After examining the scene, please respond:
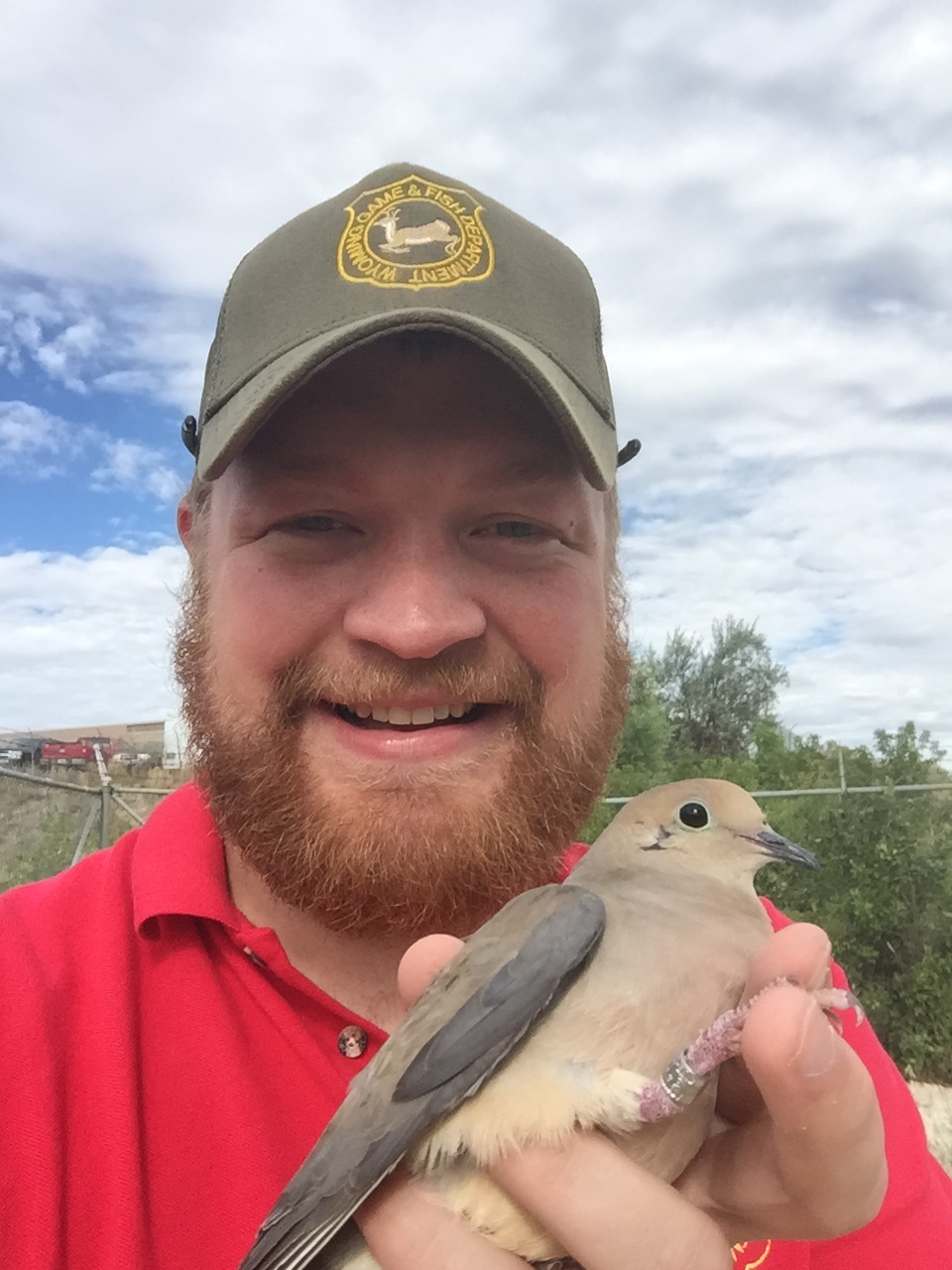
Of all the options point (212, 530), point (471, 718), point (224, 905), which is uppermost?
point (212, 530)

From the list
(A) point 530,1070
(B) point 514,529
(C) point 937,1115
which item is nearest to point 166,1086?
(A) point 530,1070

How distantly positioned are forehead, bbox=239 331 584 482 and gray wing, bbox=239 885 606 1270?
1.17 metres

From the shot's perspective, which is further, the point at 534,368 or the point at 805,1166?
the point at 534,368

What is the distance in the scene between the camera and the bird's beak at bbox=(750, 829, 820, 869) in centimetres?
213

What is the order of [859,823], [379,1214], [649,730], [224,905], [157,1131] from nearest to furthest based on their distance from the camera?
[379,1214]
[157,1131]
[224,905]
[859,823]
[649,730]

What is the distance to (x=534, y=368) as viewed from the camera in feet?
7.17

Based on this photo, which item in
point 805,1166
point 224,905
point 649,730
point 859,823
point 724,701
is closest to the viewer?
point 805,1166

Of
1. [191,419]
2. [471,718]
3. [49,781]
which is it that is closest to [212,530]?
[191,419]

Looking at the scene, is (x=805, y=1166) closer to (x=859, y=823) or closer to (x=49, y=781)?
(x=49, y=781)

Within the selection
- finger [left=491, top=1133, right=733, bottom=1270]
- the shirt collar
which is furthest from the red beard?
finger [left=491, top=1133, right=733, bottom=1270]

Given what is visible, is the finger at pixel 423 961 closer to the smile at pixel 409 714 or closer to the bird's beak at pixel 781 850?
the smile at pixel 409 714

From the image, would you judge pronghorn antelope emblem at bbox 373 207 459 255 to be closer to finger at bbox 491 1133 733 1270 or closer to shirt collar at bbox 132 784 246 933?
shirt collar at bbox 132 784 246 933

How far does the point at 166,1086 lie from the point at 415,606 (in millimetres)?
1229

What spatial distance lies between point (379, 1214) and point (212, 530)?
1.85 m
